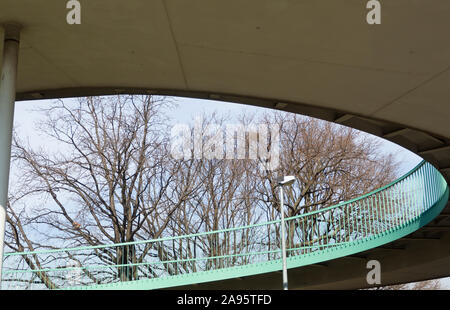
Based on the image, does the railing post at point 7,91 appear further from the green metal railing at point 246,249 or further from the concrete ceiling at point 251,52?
the green metal railing at point 246,249

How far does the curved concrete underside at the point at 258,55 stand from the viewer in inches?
237

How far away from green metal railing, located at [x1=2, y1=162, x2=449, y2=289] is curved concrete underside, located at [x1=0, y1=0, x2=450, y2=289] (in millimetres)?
5811

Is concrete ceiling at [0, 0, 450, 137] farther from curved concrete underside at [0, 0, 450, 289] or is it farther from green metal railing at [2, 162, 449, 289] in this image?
green metal railing at [2, 162, 449, 289]

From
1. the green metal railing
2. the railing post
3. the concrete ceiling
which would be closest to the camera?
the concrete ceiling

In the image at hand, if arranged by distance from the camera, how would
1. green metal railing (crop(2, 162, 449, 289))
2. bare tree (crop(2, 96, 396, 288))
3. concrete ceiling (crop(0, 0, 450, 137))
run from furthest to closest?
bare tree (crop(2, 96, 396, 288)), green metal railing (crop(2, 162, 449, 289)), concrete ceiling (crop(0, 0, 450, 137))

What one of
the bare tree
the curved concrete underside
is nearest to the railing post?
the curved concrete underside

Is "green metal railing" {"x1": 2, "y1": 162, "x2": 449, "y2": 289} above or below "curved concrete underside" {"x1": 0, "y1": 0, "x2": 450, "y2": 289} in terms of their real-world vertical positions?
below

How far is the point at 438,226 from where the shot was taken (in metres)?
15.9

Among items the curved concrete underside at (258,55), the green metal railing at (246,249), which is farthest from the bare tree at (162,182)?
the curved concrete underside at (258,55)

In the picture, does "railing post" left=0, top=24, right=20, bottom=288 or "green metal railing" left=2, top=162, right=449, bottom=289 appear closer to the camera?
"railing post" left=0, top=24, right=20, bottom=288

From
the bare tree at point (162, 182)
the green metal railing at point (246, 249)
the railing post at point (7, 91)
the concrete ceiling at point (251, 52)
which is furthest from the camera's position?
the bare tree at point (162, 182)

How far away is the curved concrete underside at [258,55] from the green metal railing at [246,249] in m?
5.81

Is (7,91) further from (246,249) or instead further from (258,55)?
(246,249)

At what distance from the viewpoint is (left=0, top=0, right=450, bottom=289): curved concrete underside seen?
237 inches
